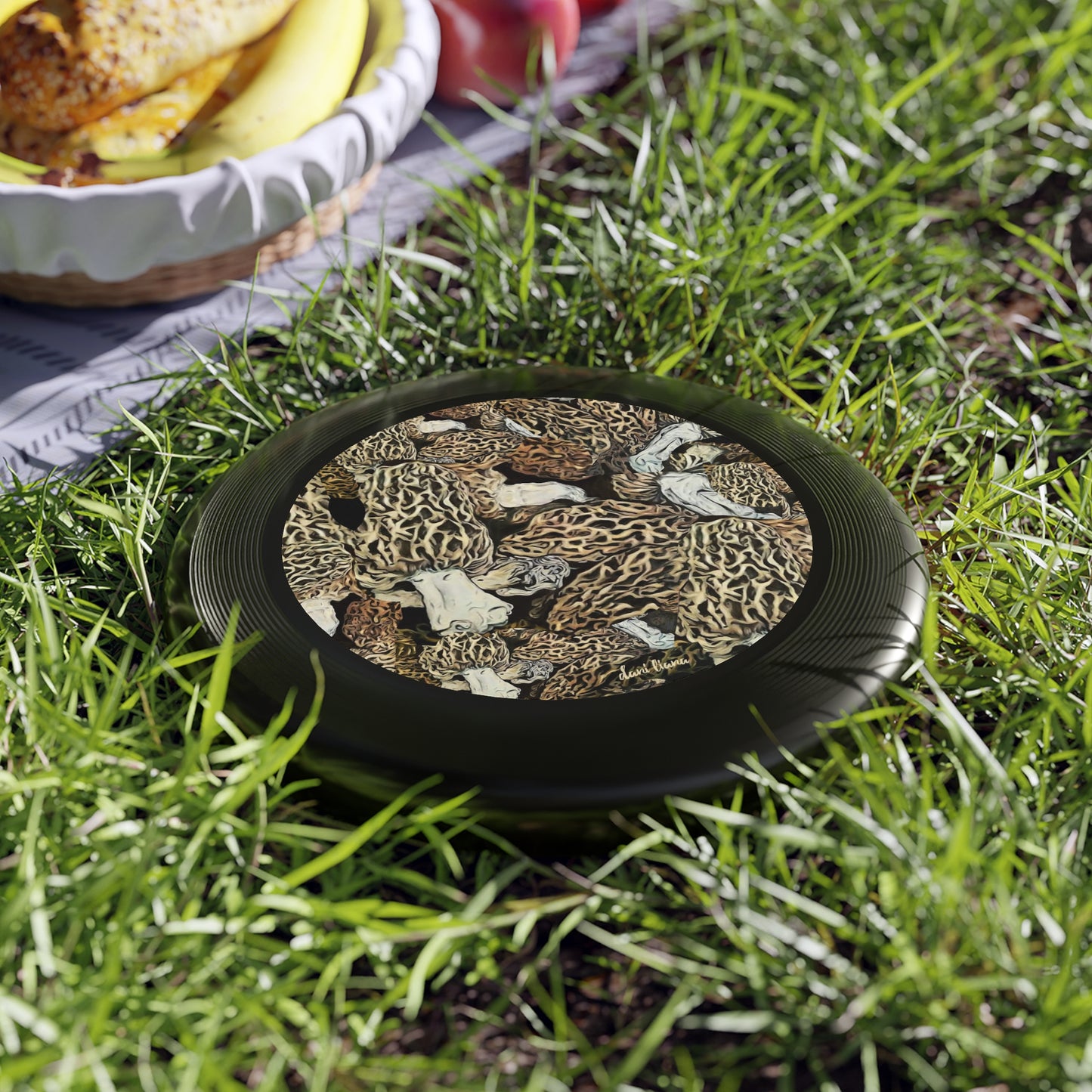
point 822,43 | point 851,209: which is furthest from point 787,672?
point 822,43

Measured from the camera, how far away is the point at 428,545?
135cm

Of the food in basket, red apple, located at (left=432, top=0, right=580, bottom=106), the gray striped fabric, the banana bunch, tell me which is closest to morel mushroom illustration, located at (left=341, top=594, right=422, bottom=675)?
the gray striped fabric

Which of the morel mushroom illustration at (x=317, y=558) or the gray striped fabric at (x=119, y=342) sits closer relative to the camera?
the morel mushroom illustration at (x=317, y=558)

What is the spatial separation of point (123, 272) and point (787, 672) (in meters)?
1.21

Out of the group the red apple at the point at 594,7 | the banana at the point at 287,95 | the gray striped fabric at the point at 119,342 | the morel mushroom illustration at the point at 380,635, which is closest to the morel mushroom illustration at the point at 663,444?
the morel mushroom illustration at the point at 380,635

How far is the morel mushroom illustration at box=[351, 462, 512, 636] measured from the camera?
4.18 ft

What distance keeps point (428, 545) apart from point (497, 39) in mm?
1619

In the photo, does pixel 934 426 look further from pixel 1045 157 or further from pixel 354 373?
pixel 1045 157

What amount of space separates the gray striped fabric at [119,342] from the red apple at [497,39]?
18 cm

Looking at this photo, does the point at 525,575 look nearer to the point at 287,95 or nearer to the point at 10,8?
the point at 287,95

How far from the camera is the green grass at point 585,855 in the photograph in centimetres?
98

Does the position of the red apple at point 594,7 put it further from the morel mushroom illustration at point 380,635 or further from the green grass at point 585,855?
the morel mushroom illustration at point 380,635

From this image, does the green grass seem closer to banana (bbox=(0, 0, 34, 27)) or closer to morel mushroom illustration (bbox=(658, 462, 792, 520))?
morel mushroom illustration (bbox=(658, 462, 792, 520))

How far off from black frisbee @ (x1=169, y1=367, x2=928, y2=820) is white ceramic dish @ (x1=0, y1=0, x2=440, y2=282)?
0.40 metres
